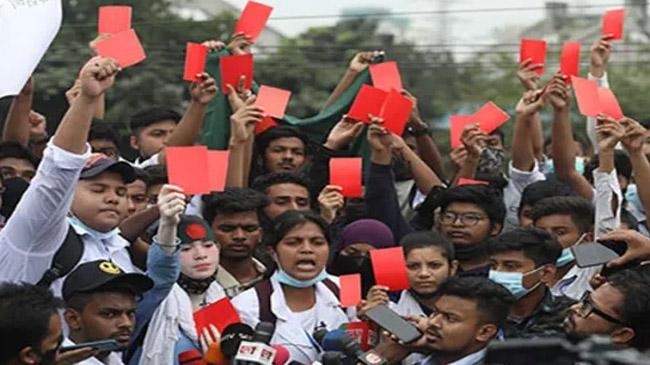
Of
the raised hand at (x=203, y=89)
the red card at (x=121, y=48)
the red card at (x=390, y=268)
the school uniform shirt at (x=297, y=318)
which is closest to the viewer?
the school uniform shirt at (x=297, y=318)

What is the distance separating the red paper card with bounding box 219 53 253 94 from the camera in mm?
8531

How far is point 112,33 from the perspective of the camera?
25.6 feet

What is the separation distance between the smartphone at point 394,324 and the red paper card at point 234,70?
2.38 m

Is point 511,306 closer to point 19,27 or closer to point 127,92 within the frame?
point 19,27

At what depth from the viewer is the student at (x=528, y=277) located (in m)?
6.73

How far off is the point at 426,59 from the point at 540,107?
6.51 metres

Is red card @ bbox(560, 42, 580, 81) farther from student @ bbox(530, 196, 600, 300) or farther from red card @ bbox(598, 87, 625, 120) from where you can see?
student @ bbox(530, 196, 600, 300)

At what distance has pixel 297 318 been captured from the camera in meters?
7.05

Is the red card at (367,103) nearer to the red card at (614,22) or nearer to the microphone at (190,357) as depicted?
the red card at (614,22)

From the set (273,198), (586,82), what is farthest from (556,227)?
(273,198)

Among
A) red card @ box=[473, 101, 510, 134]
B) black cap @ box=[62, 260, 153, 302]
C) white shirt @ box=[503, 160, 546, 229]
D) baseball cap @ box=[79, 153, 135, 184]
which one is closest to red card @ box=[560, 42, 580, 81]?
red card @ box=[473, 101, 510, 134]

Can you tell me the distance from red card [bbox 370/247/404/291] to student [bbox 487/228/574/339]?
1.20 ft

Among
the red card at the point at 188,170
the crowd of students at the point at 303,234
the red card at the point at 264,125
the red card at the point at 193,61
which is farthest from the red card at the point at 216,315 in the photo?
the red card at the point at 264,125

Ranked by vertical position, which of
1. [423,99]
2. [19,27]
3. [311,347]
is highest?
[19,27]
